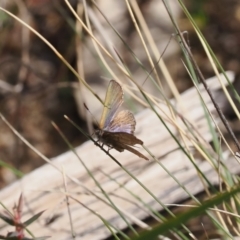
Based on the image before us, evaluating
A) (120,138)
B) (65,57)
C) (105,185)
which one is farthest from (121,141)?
(65,57)

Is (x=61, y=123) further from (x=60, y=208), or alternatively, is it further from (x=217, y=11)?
(x=60, y=208)

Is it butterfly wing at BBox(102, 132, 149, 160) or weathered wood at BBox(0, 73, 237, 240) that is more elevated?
butterfly wing at BBox(102, 132, 149, 160)

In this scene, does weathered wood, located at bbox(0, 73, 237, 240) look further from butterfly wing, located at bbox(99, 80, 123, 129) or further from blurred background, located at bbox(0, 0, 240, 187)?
blurred background, located at bbox(0, 0, 240, 187)

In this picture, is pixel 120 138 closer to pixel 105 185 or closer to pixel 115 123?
pixel 115 123

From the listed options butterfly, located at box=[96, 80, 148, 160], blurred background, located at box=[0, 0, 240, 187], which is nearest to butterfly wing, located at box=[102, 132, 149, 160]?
butterfly, located at box=[96, 80, 148, 160]

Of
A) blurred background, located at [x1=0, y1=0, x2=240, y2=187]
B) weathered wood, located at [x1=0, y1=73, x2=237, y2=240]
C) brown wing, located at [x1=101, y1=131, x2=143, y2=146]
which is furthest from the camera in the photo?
blurred background, located at [x1=0, y1=0, x2=240, y2=187]

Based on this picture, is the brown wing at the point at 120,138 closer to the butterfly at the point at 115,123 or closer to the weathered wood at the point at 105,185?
the butterfly at the point at 115,123

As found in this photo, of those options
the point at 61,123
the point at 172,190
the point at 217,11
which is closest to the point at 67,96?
the point at 61,123

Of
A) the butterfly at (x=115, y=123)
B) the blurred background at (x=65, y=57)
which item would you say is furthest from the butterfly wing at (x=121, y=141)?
the blurred background at (x=65, y=57)
